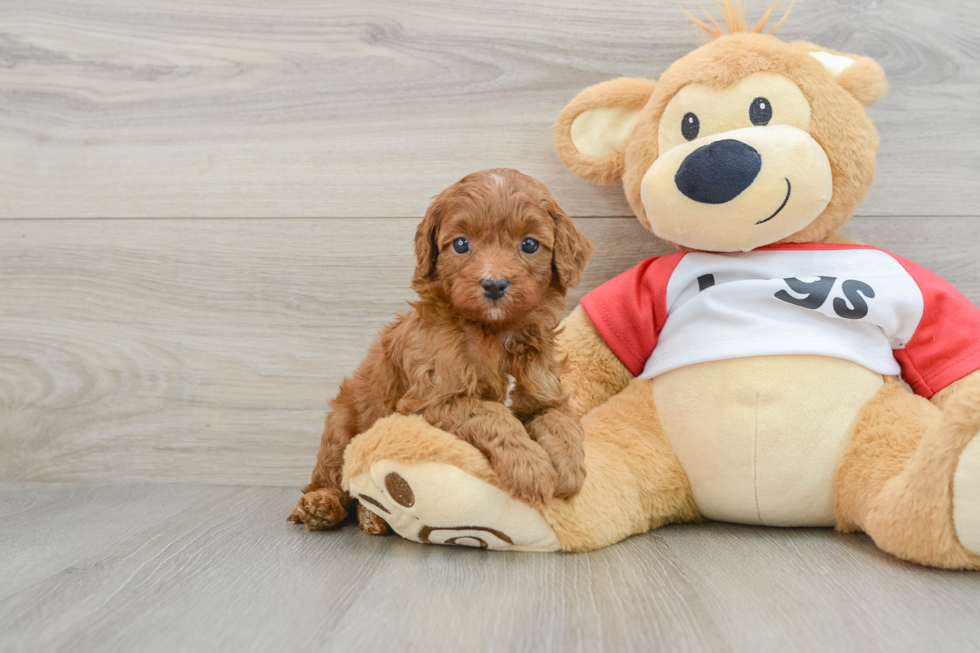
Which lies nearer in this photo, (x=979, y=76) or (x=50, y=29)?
(x=979, y=76)

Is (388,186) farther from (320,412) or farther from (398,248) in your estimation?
(320,412)

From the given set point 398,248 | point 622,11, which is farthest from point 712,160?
point 398,248

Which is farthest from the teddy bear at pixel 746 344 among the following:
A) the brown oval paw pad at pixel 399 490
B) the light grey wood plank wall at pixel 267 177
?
the light grey wood plank wall at pixel 267 177

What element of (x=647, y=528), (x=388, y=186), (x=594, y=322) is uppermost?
(x=388, y=186)

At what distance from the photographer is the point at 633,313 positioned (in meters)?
1.23

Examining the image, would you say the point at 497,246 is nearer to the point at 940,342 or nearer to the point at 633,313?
the point at 633,313

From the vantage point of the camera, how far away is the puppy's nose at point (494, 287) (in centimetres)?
89

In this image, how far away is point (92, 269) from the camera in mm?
1532

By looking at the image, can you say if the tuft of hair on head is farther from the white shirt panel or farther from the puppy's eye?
the puppy's eye

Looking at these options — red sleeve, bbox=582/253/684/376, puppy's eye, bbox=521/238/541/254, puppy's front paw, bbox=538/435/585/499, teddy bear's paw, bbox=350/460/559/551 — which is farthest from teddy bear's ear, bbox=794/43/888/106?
teddy bear's paw, bbox=350/460/559/551

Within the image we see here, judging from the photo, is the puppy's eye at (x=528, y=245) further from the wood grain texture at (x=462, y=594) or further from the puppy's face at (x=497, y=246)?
the wood grain texture at (x=462, y=594)

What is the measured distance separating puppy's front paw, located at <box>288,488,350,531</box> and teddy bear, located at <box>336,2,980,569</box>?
Result: 5.5 inches

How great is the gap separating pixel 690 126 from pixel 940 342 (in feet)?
1.73

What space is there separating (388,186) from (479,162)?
7.8 inches
